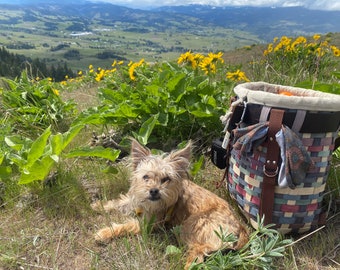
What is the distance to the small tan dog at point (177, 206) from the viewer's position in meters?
2.92

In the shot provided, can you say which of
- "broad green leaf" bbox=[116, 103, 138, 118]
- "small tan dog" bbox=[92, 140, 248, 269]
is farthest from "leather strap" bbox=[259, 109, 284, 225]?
"broad green leaf" bbox=[116, 103, 138, 118]

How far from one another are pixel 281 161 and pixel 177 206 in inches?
43.8

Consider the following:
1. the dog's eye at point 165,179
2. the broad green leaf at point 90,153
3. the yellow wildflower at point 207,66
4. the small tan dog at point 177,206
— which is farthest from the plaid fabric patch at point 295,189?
the yellow wildflower at point 207,66

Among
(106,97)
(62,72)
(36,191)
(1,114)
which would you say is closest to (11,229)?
(36,191)

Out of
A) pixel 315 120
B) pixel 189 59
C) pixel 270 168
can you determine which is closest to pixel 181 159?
pixel 270 168

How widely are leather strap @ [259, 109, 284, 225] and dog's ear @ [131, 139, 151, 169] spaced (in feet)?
3.72

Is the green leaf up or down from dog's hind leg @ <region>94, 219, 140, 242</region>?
up

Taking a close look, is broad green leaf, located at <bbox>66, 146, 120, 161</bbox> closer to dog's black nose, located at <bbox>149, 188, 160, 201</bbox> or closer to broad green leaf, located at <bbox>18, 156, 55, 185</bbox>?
broad green leaf, located at <bbox>18, 156, 55, 185</bbox>

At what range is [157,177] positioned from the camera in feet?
10.2

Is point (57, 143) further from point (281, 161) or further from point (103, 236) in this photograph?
point (281, 161)

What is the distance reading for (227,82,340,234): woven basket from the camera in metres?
2.67

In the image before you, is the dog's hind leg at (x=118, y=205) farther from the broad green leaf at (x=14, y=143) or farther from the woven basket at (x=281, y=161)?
the woven basket at (x=281, y=161)

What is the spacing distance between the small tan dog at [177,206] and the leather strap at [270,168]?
28cm

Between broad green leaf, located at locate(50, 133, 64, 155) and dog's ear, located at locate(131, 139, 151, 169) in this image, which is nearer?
dog's ear, located at locate(131, 139, 151, 169)
